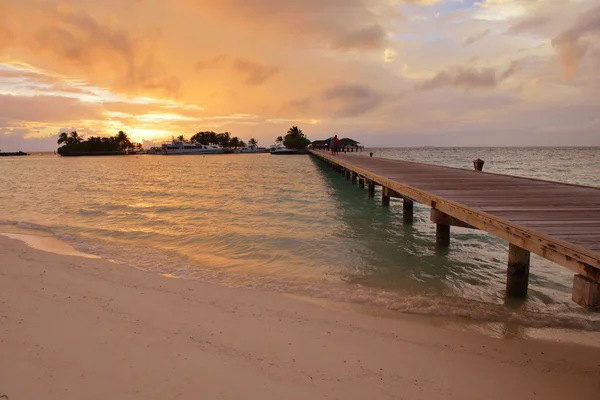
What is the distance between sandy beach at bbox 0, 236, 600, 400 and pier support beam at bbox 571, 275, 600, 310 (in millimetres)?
789

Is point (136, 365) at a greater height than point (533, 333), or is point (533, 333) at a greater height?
point (136, 365)

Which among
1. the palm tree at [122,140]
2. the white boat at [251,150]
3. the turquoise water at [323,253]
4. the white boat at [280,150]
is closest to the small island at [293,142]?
the white boat at [280,150]

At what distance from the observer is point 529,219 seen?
470 cm

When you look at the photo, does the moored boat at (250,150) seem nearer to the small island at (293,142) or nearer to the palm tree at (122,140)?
the small island at (293,142)

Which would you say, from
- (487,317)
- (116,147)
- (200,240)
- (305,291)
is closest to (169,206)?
(200,240)

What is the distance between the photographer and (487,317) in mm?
4902

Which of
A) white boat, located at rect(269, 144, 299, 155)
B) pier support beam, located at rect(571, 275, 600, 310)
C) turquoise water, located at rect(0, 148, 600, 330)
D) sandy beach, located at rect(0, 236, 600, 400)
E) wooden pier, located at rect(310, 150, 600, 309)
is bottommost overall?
turquoise water, located at rect(0, 148, 600, 330)

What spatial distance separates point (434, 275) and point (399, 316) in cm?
223

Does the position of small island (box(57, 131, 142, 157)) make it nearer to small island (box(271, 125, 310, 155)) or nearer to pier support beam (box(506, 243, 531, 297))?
small island (box(271, 125, 310, 155))

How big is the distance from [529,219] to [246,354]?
4.02 meters

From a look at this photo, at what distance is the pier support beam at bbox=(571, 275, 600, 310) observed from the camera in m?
3.24

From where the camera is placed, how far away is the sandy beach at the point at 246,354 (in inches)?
121

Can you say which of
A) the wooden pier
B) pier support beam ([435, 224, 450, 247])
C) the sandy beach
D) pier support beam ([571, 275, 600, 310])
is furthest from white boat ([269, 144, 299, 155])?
pier support beam ([571, 275, 600, 310])

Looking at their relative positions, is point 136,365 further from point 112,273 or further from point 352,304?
point 112,273
